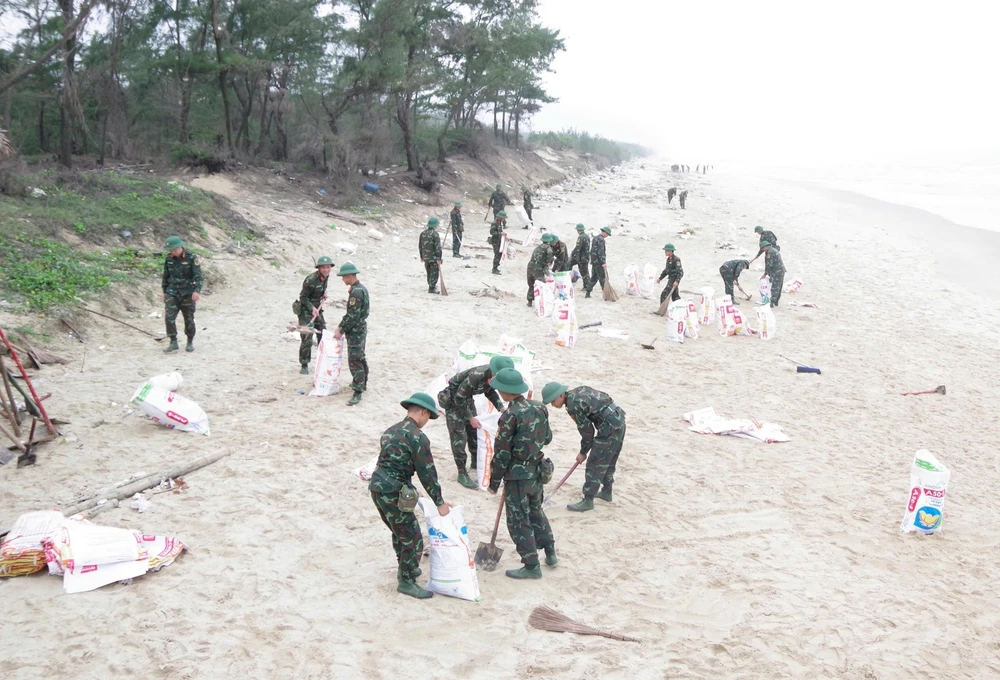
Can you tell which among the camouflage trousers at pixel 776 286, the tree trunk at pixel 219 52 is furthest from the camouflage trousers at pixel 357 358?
the tree trunk at pixel 219 52

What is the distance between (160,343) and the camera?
9375 mm

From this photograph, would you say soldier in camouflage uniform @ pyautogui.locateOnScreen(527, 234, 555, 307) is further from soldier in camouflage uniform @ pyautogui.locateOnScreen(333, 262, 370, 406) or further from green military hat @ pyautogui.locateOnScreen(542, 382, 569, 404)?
green military hat @ pyautogui.locateOnScreen(542, 382, 569, 404)

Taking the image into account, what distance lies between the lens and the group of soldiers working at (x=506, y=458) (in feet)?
14.4

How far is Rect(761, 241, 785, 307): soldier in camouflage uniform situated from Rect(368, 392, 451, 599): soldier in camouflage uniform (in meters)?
10.9

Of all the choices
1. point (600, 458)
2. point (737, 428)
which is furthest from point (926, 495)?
point (600, 458)

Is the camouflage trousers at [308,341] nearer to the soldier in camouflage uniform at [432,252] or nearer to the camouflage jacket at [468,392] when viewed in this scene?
the camouflage jacket at [468,392]

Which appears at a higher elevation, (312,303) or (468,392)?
(312,303)

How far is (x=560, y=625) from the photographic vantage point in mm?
4438

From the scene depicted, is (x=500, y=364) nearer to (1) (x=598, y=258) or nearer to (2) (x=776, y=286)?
(1) (x=598, y=258)

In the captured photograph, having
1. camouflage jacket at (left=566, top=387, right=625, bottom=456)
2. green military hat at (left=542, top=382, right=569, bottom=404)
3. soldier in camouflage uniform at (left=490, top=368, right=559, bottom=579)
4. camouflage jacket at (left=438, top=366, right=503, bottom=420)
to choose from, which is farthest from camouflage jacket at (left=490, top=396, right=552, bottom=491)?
camouflage jacket at (left=438, top=366, right=503, bottom=420)

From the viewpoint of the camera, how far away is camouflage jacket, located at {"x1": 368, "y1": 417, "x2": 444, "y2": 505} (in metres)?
4.35

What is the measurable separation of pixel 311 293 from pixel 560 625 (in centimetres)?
536

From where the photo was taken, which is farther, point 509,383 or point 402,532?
point 509,383

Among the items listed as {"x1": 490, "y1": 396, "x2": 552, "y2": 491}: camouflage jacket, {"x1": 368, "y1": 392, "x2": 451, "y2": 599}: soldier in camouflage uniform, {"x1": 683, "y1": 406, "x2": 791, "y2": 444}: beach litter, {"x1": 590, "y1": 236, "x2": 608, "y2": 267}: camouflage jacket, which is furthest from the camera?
{"x1": 590, "y1": 236, "x2": 608, "y2": 267}: camouflage jacket
